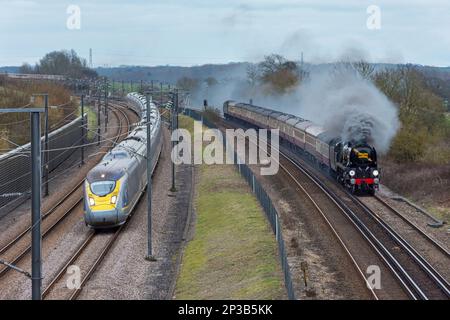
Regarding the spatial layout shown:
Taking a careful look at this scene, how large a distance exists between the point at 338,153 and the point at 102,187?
16.6 meters

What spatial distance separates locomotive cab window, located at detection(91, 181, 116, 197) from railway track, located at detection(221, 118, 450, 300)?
10695 mm

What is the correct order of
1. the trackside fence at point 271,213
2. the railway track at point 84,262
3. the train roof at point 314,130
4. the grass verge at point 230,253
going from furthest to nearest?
the train roof at point 314,130 < the railway track at point 84,262 < the grass verge at point 230,253 < the trackside fence at point 271,213

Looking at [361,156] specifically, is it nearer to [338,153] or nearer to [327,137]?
[338,153]

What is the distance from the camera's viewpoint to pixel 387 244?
27.4 m

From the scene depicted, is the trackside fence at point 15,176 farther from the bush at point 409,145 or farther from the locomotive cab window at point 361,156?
the bush at point 409,145

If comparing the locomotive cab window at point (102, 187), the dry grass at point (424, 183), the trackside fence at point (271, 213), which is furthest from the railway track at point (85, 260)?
the dry grass at point (424, 183)

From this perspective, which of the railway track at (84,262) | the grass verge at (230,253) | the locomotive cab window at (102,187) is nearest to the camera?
the grass verge at (230,253)

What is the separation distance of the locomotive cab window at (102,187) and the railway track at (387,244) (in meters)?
10.7

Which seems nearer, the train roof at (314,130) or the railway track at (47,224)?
the railway track at (47,224)

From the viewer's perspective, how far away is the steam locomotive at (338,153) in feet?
125

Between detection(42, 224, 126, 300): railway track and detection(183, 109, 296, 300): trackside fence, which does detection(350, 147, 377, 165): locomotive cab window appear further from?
detection(42, 224, 126, 300): railway track

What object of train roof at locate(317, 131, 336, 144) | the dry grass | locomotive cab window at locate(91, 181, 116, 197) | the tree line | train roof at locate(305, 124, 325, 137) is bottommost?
the dry grass

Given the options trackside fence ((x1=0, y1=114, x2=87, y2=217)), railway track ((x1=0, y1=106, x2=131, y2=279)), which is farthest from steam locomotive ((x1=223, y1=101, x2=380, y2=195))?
trackside fence ((x1=0, y1=114, x2=87, y2=217))

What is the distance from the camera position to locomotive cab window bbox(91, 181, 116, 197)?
30953mm
